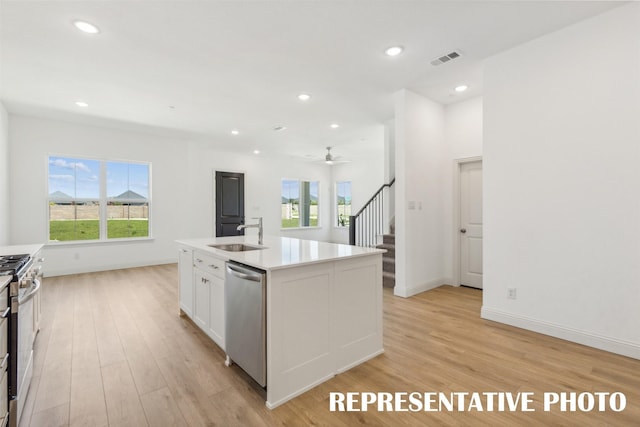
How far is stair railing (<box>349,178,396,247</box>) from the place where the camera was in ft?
20.4

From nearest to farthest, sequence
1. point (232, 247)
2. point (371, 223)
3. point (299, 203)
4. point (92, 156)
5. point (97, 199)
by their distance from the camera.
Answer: point (232, 247), point (92, 156), point (97, 199), point (371, 223), point (299, 203)

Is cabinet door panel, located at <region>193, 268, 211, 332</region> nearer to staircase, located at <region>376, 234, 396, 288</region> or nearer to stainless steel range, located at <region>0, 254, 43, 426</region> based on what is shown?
stainless steel range, located at <region>0, 254, 43, 426</region>

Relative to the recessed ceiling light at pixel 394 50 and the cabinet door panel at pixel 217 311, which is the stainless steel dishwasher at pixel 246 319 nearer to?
the cabinet door panel at pixel 217 311

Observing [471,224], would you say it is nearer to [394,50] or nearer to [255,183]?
[394,50]

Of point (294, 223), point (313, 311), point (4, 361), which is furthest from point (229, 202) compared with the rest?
point (4, 361)

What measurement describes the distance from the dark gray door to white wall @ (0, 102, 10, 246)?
12.4 ft

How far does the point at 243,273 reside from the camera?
2.10 m

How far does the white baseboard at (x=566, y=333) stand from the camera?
8.16ft

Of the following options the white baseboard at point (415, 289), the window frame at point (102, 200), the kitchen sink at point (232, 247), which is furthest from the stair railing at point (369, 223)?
the window frame at point (102, 200)

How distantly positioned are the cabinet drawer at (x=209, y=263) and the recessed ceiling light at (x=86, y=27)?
2272 mm

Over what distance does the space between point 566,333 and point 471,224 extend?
2066 mm

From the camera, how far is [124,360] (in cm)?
249

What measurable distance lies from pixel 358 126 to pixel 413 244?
2876mm

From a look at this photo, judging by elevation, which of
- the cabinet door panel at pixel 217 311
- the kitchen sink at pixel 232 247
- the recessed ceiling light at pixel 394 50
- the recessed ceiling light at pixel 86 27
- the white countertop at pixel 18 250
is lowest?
the cabinet door panel at pixel 217 311
